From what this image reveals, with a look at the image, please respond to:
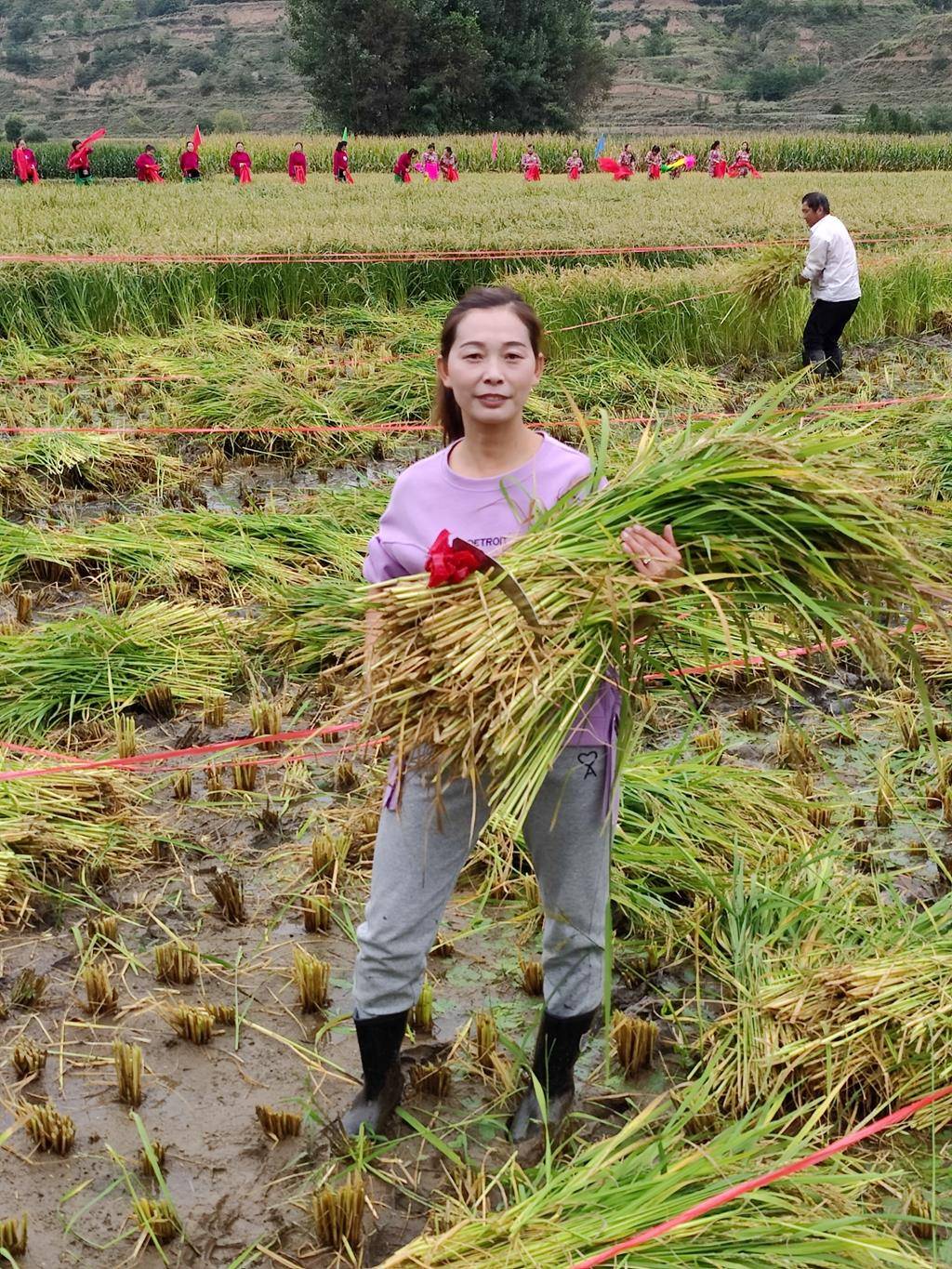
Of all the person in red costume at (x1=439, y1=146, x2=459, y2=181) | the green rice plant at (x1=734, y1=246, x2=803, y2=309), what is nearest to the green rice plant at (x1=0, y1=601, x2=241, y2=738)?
the green rice plant at (x1=734, y1=246, x2=803, y2=309)

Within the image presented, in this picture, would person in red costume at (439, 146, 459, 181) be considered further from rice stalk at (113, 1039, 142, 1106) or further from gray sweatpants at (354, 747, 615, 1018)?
gray sweatpants at (354, 747, 615, 1018)

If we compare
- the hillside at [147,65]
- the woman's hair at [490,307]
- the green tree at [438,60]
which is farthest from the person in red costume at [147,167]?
the hillside at [147,65]

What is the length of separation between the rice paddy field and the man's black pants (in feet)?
8.25

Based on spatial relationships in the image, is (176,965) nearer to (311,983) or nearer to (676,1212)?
(311,983)

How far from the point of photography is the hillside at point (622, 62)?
63562 millimetres

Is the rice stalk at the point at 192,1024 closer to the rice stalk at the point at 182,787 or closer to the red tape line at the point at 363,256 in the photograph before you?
the rice stalk at the point at 182,787

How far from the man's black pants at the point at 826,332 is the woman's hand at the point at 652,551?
7091 millimetres

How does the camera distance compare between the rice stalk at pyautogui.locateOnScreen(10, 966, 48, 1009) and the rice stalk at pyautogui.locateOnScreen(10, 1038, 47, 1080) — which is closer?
the rice stalk at pyautogui.locateOnScreen(10, 1038, 47, 1080)

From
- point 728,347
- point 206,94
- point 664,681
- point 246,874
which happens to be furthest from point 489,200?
point 206,94

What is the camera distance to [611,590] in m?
2.10

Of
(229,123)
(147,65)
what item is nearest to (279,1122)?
(229,123)

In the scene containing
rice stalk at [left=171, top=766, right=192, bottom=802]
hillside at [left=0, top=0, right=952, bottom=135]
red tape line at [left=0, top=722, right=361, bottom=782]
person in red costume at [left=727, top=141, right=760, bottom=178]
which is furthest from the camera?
hillside at [left=0, top=0, right=952, bottom=135]

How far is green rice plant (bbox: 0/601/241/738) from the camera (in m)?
4.15

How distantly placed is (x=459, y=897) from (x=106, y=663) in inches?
63.2
